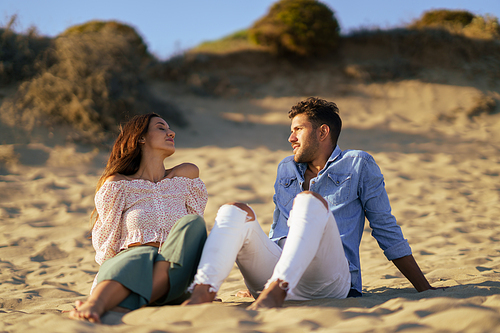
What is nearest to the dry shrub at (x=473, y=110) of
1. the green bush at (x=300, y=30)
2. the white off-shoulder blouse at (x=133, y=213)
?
the green bush at (x=300, y=30)

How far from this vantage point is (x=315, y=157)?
272 cm

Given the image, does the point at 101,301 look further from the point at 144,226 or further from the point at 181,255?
the point at 144,226

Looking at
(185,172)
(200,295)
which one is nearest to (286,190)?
(185,172)

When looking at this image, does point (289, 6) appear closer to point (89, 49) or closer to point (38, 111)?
point (89, 49)

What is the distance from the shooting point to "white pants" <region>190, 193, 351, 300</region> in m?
1.90

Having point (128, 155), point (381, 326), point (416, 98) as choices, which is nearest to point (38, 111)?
point (128, 155)

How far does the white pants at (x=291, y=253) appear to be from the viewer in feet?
6.22

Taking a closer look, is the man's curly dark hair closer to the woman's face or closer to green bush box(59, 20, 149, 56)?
the woman's face

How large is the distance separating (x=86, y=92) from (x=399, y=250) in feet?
23.9

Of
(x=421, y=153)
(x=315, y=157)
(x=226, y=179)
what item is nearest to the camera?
(x=315, y=157)

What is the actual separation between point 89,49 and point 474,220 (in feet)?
25.9

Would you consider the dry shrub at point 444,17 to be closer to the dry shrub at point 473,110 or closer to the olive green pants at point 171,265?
the dry shrub at point 473,110

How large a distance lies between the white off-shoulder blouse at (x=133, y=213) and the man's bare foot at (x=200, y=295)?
22.2 inches

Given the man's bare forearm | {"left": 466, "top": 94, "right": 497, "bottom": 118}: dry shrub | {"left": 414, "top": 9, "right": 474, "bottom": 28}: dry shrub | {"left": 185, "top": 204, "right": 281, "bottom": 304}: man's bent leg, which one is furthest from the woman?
{"left": 414, "top": 9, "right": 474, "bottom": 28}: dry shrub
